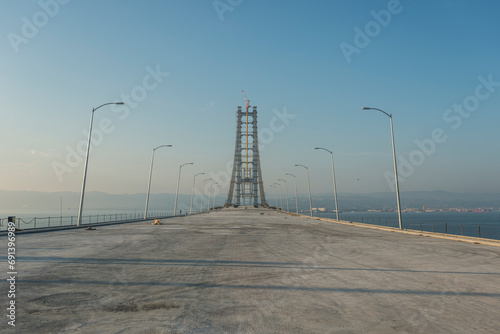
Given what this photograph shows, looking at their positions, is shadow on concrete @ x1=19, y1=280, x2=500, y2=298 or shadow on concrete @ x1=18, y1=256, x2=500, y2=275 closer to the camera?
shadow on concrete @ x1=19, y1=280, x2=500, y2=298

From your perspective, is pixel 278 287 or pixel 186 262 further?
pixel 186 262

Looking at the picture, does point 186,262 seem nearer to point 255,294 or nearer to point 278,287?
point 278,287

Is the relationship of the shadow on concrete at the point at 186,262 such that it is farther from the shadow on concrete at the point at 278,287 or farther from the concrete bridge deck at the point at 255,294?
the shadow on concrete at the point at 278,287

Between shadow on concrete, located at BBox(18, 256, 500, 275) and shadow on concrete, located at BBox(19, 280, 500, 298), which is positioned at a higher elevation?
shadow on concrete, located at BBox(18, 256, 500, 275)

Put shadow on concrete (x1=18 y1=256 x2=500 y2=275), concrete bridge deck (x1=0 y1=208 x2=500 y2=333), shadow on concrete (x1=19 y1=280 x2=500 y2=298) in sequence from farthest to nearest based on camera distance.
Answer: shadow on concrete (x1=18 y1=256 x2=500 y2=275) → shadow on concrete (x1=19 y1=280 x2=500 y2=298) → concrete bridge deck (x1=0 y1=208 x2=500 y2=333)

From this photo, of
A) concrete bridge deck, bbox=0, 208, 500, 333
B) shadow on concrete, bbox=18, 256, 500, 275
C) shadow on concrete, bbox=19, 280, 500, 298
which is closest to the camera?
concrete bridge deck, bbox=0, 208, 500, 333

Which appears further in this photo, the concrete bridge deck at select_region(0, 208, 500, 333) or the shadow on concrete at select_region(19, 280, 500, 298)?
the shadow on concrete at select_region(19, 280, 500, 298)

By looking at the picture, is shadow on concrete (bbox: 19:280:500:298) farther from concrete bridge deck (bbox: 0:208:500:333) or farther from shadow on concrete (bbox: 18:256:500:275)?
shadow on concrete (bbox: 18:256:500:275)

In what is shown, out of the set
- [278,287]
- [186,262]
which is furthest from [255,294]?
[186,262]

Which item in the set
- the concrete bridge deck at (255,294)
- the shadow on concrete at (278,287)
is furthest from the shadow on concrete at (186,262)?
the shadow on concrete at (278,287)

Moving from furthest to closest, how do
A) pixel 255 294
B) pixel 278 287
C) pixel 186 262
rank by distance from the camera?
pixel 186 262 → pixel 278 287 → pixel 255 294

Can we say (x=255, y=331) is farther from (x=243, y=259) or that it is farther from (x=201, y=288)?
(x=243, y=259)

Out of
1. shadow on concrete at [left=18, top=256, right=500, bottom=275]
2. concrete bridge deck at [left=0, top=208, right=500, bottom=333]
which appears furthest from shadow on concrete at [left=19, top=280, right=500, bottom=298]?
shadow on concrete at [left=18, top=256, right=500, bottom=275]

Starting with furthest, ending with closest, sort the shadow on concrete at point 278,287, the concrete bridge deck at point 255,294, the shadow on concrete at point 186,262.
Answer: the shadow on concrete at point 186,262 < the shadow on concrete at point 278,287 < the concrete bridge deck at point 255,294
